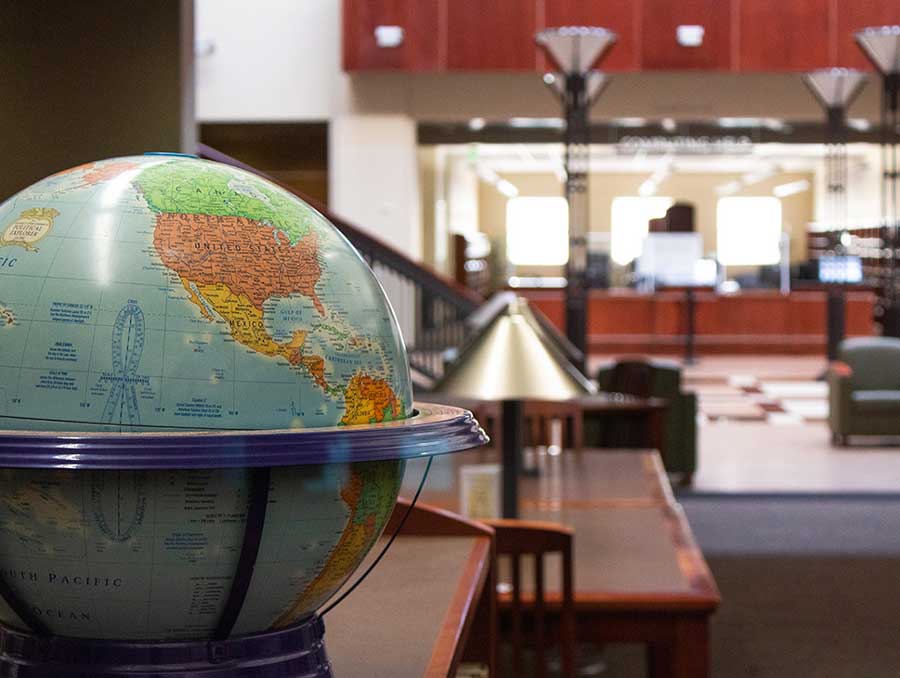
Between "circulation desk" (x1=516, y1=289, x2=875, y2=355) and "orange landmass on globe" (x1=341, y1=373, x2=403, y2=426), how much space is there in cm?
2078

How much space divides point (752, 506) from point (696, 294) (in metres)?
13.9

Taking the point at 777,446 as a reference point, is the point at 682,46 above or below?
above

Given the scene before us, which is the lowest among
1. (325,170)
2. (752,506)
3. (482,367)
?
(752,506)

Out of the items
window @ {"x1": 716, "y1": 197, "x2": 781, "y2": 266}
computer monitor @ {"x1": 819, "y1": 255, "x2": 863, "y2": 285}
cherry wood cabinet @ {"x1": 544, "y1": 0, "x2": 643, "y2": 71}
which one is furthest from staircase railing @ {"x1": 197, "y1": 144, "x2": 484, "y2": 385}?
window @ {"x1": 716, "y1": 197, "x2": 781, "y2": 266}

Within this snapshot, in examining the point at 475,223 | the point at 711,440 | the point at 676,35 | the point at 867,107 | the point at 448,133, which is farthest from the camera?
the point at 475,223

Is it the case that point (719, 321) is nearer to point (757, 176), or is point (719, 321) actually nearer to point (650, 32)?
point (650, 32)

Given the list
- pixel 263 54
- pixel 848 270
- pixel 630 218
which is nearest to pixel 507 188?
pixel 630 218

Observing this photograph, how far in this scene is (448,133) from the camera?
1948 cm

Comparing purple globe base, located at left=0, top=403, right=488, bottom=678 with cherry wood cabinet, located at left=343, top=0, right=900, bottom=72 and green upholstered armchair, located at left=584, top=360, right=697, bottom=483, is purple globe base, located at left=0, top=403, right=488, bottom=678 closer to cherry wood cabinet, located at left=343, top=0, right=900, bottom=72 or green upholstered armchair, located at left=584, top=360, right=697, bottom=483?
green upholstered armchair, located at left=584, top=360, right=697, bottom=483

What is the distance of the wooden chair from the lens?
2670 millimetres

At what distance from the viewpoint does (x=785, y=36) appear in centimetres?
1656

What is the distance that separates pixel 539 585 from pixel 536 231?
30173mm

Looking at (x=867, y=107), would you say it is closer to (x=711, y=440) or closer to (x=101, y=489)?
(x=711, y=440)

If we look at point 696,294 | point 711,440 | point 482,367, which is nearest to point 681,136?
point 696,294
